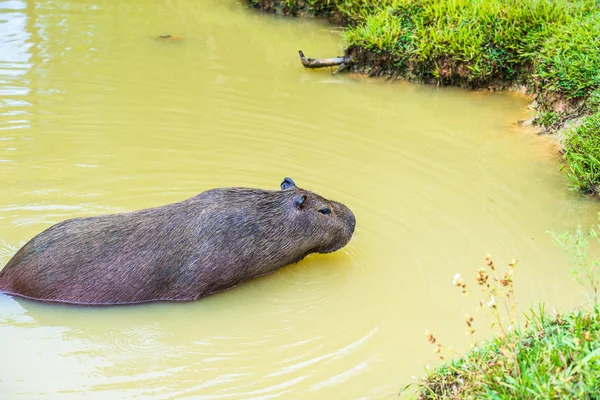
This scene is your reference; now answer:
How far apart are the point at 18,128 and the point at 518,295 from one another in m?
5.00

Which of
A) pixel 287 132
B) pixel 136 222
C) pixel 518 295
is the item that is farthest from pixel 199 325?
pixel 287 132

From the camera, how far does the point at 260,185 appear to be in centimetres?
655

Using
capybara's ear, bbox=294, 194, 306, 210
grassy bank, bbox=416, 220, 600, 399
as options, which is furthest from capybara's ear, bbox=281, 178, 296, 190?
grassy bank, bbox=416, 220, 600, 399

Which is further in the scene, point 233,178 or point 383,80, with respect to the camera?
point 383,80

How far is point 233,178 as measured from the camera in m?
6.62

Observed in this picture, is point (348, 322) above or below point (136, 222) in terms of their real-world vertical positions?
below

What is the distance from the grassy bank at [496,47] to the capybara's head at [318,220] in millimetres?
3075

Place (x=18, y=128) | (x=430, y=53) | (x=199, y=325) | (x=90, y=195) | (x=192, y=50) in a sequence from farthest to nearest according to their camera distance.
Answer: (x=192, y=50) < (x=430, y=53) < (x=18, y=128) < (x=90, y=195) < (x=199, y=325)

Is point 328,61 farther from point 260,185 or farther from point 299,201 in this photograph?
point 299,201

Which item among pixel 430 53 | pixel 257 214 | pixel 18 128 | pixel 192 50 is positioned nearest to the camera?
pixel 257 214

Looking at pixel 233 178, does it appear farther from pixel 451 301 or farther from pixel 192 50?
pixel 192 50

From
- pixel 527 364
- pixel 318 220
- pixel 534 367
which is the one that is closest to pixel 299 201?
pixel 318 220

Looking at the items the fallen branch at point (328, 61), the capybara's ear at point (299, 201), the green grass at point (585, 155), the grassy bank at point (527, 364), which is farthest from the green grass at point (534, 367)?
the fallen branch at point (328, 61)

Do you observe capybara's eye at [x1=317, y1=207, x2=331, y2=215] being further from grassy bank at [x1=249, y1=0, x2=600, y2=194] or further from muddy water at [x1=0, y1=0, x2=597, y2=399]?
grassy bank at [x1=249, y1=0, x2=600, y2=194]
